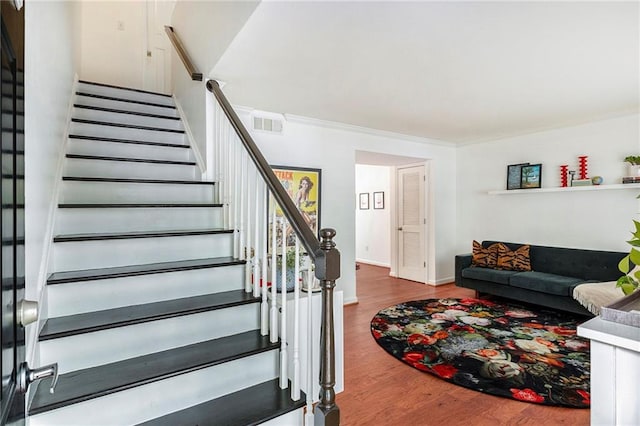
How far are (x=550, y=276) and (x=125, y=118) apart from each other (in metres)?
5.06

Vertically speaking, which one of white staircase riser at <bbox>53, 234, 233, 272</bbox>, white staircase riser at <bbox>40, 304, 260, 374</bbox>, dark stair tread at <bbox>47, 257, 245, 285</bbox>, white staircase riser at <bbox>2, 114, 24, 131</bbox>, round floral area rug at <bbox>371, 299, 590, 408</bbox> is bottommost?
round floral area rug at <bbox>371, 299, 590, 408</bbox>

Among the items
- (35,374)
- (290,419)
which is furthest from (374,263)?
(35,374)

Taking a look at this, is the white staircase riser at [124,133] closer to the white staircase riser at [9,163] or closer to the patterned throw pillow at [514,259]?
the white staircase riser at [9,163]

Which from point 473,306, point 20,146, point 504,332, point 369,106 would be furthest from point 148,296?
point 473,306

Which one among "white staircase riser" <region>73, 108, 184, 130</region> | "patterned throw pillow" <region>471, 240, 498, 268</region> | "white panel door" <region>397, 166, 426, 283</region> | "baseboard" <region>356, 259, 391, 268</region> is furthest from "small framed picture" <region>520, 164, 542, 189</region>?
"white staircase riser" <region>73, 108, 184, 130</region>

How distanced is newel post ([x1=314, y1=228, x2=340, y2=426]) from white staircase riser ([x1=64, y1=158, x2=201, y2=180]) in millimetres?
1965

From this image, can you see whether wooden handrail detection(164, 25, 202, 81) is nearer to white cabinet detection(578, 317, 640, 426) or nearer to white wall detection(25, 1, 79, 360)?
white wall detection(25, 1, 79, 360)

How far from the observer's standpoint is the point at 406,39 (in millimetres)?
2273

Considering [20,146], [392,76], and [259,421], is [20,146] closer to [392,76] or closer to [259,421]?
[259,421]

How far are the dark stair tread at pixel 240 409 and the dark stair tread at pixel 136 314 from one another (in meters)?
0.44

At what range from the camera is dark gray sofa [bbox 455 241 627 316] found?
3.88 metres

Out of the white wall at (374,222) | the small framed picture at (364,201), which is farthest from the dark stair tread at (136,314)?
the small framed picture at (364,201)

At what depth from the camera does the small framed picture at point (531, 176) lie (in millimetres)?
4883

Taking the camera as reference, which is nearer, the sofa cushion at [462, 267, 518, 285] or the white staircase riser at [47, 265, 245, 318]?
the white staircase riser at [47, 265, 245, 318]
